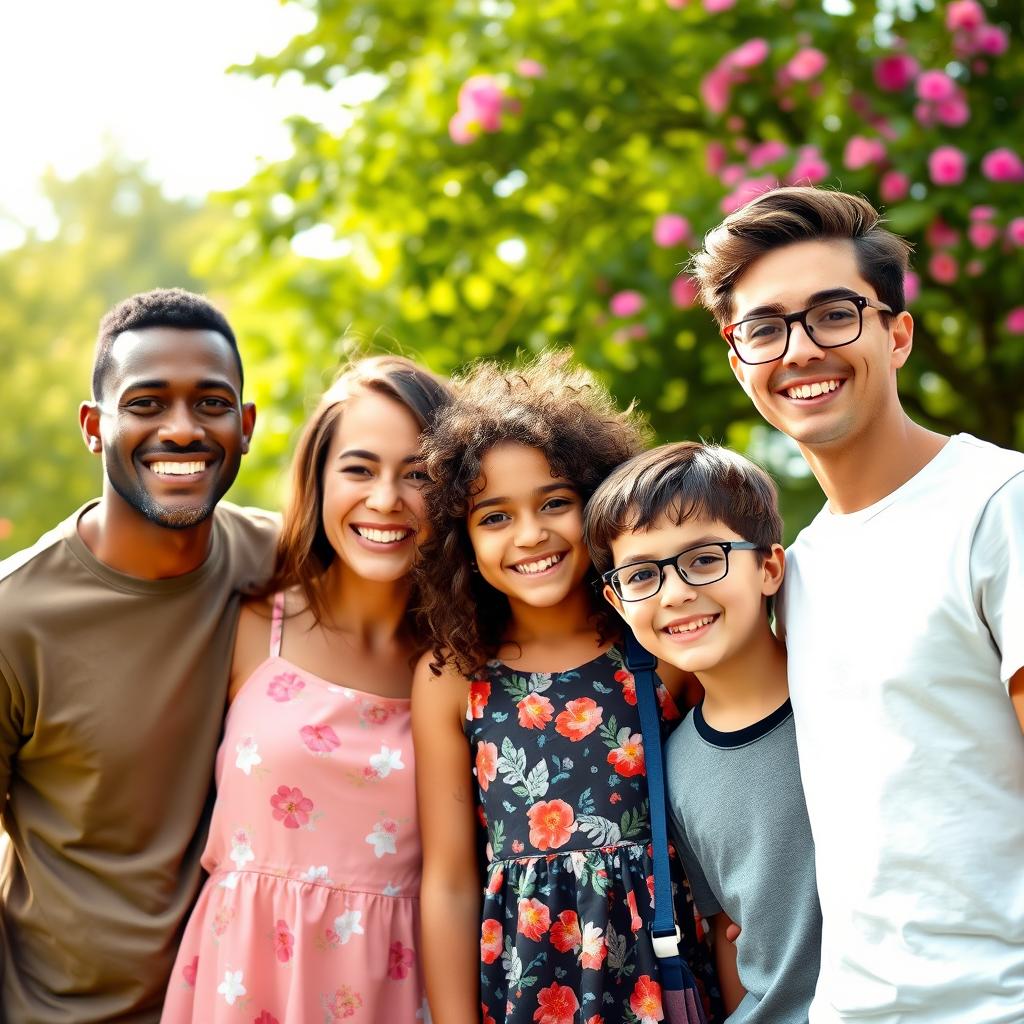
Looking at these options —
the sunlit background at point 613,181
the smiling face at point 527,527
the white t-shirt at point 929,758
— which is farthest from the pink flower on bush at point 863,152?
the white t-shirt at point 929,758

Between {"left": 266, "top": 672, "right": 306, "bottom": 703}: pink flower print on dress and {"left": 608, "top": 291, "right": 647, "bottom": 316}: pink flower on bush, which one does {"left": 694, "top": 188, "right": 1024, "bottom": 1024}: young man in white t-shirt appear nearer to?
{"left": 266, "top": 672, "right": 306, "bottom": 703}: pink flower print on dress

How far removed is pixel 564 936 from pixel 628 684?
0.58 meters

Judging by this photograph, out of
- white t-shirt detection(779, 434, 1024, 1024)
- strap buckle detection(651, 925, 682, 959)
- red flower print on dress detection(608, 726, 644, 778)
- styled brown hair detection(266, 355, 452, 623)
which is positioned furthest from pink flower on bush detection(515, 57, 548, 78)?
strap buckle detection(651, 925, 682, 959)

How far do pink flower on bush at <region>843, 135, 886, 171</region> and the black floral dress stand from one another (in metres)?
3.02

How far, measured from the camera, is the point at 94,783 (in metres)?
2.89

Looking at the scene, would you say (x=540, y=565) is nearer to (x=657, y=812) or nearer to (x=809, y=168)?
(x=657, y=812)

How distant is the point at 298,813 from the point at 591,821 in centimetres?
71

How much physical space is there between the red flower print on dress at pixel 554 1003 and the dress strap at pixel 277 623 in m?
1.06

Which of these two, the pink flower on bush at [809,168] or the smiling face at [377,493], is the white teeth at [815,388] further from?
the pink flower on bush at [809,168]

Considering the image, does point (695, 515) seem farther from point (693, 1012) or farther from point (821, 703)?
point (693, 1012)

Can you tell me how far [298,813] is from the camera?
292cm

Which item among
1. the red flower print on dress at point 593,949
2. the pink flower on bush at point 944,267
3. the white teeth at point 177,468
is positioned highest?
the pink flower on bush at point 944,267

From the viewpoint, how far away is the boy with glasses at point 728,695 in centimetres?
250

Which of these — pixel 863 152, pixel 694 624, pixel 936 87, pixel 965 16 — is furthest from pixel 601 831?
pixel 965 16
